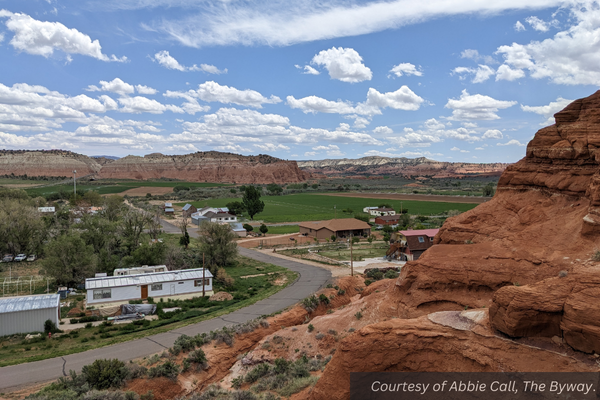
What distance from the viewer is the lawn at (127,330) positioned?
75.8ft

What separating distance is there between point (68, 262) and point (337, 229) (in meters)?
40.2

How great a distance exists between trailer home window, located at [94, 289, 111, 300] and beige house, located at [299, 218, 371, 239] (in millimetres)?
39121

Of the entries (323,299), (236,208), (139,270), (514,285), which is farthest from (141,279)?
(236,208)

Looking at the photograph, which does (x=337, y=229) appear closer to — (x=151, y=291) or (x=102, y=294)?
(x=151, y=291)

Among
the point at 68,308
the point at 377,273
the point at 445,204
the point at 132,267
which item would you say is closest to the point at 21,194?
the point at 132,267

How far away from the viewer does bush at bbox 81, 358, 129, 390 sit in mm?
17172

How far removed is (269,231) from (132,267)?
35932mm

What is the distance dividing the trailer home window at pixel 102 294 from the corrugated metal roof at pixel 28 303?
3198 millimetres

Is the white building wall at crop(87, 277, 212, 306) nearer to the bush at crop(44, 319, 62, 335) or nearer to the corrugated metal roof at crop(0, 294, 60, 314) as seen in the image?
the corrugated metal roof at crop(0, 294, 60, 314)

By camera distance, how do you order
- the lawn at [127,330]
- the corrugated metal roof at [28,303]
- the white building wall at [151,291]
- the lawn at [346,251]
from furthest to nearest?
the lawn at [346,251], the white building wall at [151,291], the corrugated metal roof at [28,303], the lawn at [127,330]

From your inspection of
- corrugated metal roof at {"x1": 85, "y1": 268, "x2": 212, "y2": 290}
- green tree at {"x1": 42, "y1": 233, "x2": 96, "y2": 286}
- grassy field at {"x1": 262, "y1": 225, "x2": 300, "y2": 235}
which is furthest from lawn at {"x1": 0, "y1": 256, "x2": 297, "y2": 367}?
grassy field at {"x1": 262, "y1": 225, "x2": 300, "y2": 235}

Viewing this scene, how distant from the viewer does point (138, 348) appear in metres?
23.0

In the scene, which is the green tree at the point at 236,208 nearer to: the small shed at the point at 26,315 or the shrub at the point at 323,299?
the small shed at the point at 26,315
